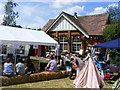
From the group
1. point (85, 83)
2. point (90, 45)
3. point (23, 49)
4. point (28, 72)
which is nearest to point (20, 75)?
point (28, 72)

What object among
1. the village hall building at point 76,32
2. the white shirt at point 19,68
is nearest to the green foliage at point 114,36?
the village hall building at point 76,32

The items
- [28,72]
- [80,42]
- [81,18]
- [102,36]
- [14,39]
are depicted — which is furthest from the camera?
[81,18]

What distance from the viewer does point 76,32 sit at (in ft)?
61.7

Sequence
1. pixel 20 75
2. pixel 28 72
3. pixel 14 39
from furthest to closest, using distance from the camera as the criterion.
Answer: pixel 14 39 → pixel 28 72 → pixel 20 75

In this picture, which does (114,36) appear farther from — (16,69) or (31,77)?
(16,69)

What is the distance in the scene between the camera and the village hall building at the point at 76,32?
17812 millimetres

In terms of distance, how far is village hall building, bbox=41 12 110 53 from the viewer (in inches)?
A: 701

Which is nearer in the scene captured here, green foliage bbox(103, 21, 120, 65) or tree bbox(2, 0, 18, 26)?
green foliage bbox(103, 21, 120, 65)

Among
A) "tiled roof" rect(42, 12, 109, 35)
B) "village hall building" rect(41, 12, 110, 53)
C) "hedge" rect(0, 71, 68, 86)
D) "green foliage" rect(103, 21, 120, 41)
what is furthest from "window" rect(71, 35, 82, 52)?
"hedge" rect(0, 71, 68, 86)

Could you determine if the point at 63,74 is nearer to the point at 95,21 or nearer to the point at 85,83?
the point at 85,83

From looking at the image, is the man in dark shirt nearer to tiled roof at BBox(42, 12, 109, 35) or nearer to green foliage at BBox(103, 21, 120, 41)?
green foliage at BBox(103, 21, 120, 41)

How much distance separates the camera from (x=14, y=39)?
8.35 m

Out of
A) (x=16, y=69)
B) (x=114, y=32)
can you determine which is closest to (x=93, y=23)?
(x=114, y=32)

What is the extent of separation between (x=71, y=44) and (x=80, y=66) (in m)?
12.1
